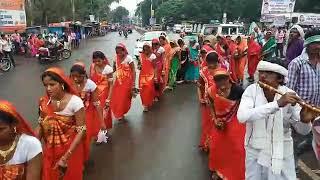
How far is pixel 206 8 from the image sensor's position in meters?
61.6

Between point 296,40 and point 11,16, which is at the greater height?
point 296,40

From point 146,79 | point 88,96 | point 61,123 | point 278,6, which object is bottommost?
point 146,79

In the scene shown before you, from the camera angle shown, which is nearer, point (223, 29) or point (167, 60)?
point (167, 60)

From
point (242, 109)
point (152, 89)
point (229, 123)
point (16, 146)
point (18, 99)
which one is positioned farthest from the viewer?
point (18, 99)

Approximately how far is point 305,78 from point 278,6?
26.8 m

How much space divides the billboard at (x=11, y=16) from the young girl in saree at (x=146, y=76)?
2054 centimetres

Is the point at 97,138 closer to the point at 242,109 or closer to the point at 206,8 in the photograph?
the point at 242,109

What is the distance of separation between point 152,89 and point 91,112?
3903 mm

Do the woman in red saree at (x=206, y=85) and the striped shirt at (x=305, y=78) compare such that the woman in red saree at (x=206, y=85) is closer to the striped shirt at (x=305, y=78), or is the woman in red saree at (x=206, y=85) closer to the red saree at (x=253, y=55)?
the striped shirt at (x=305, y=78)

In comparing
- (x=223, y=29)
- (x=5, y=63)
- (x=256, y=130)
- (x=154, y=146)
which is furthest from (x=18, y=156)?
(x=223, y=29)

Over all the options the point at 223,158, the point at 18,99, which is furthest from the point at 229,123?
the point at 18,99

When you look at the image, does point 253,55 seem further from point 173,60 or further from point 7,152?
point 7,152

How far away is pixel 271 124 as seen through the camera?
3.45m

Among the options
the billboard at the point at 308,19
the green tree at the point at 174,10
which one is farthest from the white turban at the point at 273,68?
the green tree at the point at 174,10
